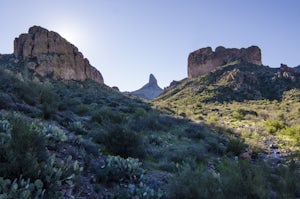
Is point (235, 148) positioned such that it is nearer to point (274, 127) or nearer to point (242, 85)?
A: point (274, 127)

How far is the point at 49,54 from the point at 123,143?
43474 millimetres

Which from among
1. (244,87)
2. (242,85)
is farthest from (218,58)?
(244,87)

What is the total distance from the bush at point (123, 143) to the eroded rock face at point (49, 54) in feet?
117

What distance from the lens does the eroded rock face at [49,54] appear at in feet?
140

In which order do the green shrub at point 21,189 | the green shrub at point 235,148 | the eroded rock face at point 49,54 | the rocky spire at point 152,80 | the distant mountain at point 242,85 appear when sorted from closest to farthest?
1. the green shrub at point 21,189
2. the green shrub at point 235,148
3. the distant mountain at point 242,85
4. the eroded rock face at point 49,54
5. the rocky spire at point 152,80

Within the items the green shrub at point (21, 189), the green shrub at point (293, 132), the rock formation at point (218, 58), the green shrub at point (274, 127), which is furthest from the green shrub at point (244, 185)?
the rock formation at point (218, 58)

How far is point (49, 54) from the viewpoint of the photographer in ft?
153

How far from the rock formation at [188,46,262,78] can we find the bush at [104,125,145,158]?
6346 centimetres

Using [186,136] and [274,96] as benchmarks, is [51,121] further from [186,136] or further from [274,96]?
[274,96]

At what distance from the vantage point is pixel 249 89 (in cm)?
4350

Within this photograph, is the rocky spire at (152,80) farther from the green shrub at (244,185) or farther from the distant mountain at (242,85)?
the green shrub at (244,185)

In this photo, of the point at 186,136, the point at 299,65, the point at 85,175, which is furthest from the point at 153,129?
the point at 299,65

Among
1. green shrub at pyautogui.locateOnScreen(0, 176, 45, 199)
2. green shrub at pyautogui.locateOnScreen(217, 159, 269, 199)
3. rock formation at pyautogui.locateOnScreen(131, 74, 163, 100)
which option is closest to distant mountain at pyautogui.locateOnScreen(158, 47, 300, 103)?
green shrub at pyautogui.locateOnScreen(217, 159, 269, 199)

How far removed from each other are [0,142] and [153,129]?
9.53 m
